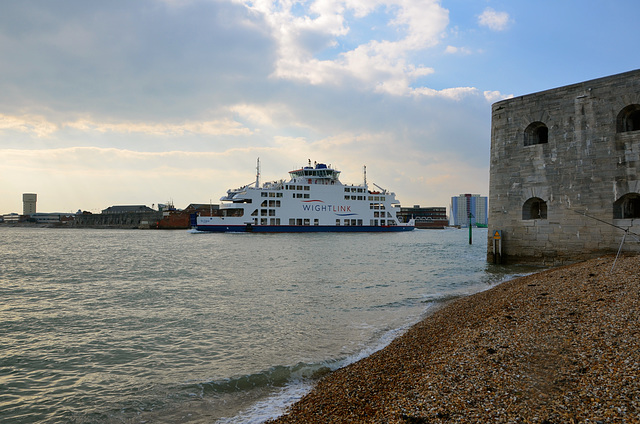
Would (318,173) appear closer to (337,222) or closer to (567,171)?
(337,222)

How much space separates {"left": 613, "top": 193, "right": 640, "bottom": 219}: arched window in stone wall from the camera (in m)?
14.3

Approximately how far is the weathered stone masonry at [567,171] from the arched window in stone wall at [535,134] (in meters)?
0.05

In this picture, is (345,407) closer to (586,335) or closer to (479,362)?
(479,362)

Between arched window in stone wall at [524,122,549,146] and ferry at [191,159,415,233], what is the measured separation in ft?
160

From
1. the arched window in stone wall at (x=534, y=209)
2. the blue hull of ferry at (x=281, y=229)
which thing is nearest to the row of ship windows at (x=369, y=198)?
the blue hull of ferry at (x=281, y=229)

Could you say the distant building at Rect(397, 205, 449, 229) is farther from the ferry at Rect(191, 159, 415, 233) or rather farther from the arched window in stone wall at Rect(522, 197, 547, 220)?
the arched window in stone wall at Rect(522, 197, 547, 220)

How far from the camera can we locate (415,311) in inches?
417

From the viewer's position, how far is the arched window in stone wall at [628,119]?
46.8ft

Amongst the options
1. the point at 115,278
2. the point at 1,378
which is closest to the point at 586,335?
the point at 1,378

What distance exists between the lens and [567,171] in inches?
612

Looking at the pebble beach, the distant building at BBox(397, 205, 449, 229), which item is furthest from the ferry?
the distant building at BBox(397, 205, 449, 229)

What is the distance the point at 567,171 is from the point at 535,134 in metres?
2.76

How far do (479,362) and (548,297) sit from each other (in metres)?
4.42

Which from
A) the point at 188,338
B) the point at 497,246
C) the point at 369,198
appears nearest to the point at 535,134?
the point at 497,246
